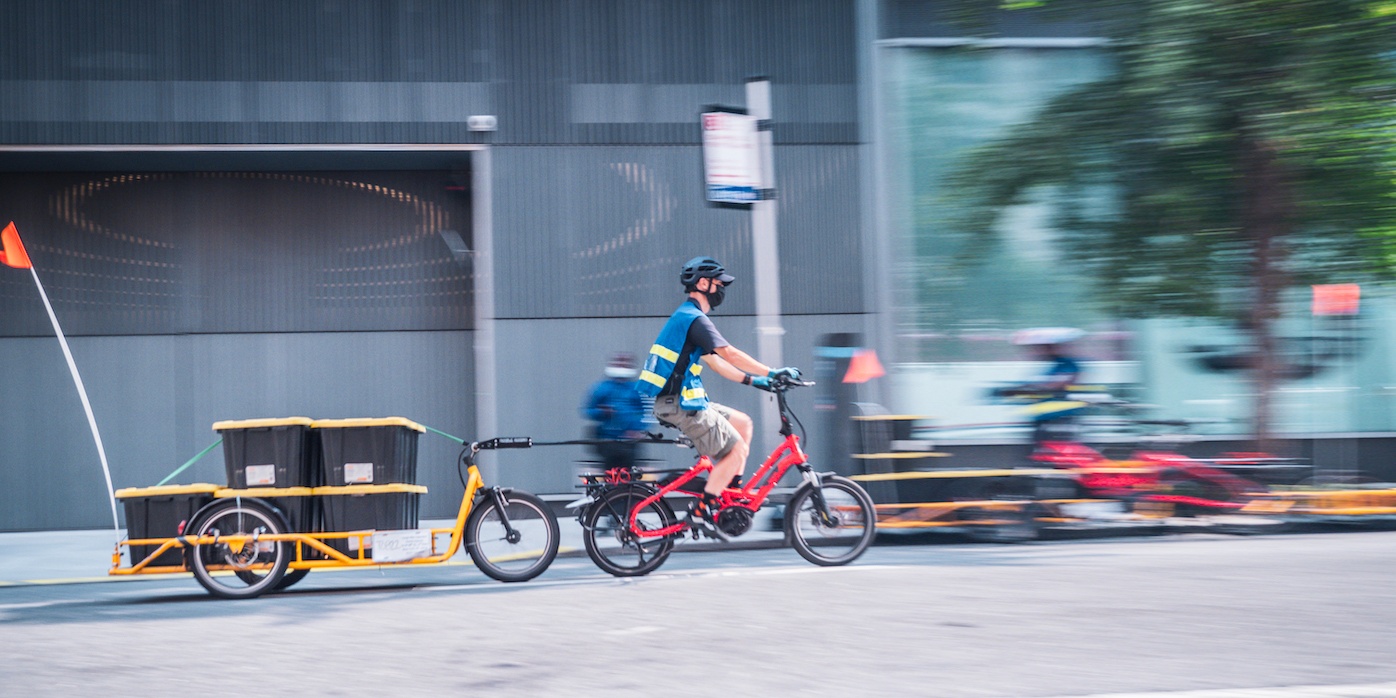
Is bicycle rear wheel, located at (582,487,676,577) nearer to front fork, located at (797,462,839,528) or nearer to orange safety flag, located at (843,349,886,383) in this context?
front fork, located at (797,462,839,528)

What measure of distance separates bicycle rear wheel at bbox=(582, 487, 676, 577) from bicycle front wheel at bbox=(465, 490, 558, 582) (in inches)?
11.1

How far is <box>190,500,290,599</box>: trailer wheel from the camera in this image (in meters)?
7.75

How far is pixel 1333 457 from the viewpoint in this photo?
1461 cm

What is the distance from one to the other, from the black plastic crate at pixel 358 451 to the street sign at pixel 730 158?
4097 mm

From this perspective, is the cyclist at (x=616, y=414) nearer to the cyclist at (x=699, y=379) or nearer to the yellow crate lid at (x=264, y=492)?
the cyclist at (x=699, y=379)

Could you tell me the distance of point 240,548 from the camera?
777 centimetres

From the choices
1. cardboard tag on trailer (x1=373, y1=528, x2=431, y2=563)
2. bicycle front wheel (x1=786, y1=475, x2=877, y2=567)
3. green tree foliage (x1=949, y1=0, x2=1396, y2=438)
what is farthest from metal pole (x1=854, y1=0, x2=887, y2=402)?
cardboard tag on trailer (x1=373, y1=528, x2=431, y2=563)

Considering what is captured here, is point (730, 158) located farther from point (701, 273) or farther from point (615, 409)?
point (701, 273)

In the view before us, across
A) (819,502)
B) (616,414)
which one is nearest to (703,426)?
(819,502)

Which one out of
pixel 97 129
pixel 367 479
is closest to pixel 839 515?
pixel 367 479

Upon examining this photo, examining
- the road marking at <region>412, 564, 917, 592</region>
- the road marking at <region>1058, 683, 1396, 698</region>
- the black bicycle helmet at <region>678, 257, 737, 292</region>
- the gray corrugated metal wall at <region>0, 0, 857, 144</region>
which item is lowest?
the road marking at <region>412, 564, 917, 592</region>

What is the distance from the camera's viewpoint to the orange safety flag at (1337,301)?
45.4ft

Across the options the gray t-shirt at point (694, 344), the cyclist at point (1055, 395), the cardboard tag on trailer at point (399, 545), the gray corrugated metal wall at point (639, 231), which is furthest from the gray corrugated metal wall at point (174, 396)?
the gray t-shirt at point (694, 344)

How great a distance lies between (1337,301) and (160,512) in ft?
41.7
